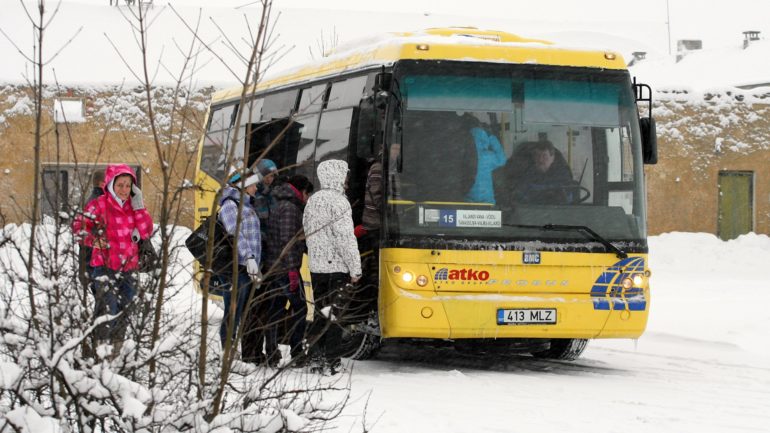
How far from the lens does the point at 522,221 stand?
34.2 feet

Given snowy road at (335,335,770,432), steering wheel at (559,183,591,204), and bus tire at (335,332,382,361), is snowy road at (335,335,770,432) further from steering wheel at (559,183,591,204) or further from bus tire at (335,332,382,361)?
steering wheel at (559,183,591,204)

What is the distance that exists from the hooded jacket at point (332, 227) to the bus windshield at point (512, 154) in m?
0.46

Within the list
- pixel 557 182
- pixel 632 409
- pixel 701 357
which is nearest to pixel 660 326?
pixel 701 357

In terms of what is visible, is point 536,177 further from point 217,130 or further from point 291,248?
point 217,130

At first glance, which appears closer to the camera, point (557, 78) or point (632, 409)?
point (632, 409)

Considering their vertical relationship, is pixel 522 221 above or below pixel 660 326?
above

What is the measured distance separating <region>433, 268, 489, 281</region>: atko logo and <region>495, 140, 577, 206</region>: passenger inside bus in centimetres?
62

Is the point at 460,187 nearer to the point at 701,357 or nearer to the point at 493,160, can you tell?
the point at 493,160

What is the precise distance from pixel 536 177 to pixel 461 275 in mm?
1053

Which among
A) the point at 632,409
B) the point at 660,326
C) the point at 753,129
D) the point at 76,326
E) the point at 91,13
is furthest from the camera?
the point at 91,13

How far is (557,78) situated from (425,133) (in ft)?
4.19

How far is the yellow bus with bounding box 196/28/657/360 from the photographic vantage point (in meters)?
10.2

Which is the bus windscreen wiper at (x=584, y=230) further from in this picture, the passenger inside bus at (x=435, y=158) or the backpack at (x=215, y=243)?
the backpack at (x=215, y=243)

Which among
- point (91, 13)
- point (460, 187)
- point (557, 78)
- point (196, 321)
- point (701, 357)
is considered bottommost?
point (701, 357)
